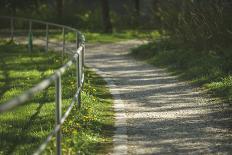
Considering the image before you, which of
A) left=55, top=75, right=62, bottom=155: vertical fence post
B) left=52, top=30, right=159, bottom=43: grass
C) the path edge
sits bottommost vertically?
the path edge

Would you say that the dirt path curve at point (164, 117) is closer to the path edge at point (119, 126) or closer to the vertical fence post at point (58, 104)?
the path edge at point (119, 126)

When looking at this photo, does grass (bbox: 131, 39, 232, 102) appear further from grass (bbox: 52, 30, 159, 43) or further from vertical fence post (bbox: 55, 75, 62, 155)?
grass (bbox: 52, 30, 159, 43)

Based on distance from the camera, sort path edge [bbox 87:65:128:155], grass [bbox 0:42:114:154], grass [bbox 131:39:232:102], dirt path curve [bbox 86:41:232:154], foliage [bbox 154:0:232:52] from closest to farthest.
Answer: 1. path edge [bbox 87:65:128:155]
2. dirt path curve [bbox 86:41:232:154]
3. grass [bbox 0:42:114:154]
4. grass [bbox 131:39:232:102]
5. foliage [bbox 154:0:232:52]

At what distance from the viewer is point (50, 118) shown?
10.5 meters

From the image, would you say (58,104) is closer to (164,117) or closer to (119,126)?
(119,126)

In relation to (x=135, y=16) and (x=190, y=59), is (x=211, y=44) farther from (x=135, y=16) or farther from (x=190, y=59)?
(x=135, y=16)

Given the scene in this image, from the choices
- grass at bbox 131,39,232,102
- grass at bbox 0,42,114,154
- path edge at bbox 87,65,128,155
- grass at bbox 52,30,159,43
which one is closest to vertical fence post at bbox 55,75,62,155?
grass at bbox 0,42,114,154

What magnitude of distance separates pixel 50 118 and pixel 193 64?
680 centimetres

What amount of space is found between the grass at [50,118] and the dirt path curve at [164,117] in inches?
9.9

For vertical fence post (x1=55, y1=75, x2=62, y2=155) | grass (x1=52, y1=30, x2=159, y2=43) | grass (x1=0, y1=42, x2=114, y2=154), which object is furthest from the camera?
grass (x1=52, y1=30, x2=159, y2=43)

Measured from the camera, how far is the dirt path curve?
8.49 metres

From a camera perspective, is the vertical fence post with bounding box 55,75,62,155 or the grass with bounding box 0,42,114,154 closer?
the vertical fence post with bounding box 55,75,62,155

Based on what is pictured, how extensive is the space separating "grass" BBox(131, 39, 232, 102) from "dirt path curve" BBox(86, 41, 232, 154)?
359mm

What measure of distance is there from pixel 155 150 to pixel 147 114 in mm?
2636
